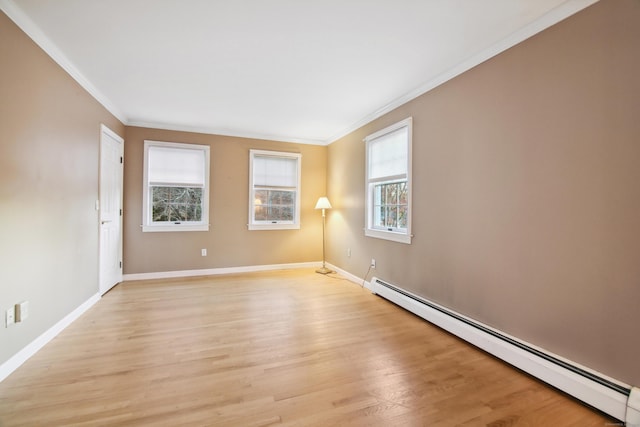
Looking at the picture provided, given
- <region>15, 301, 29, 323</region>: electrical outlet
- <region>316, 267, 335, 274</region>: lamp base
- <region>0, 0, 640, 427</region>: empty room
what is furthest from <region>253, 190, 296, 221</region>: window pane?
<region>15, 301, 29, 323</region>: electrical outlet

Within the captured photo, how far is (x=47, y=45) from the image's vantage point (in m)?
2.35

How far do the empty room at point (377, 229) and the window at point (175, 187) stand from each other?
70cm

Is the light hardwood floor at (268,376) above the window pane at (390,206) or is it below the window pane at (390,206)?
below

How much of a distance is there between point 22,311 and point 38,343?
1.27 feet

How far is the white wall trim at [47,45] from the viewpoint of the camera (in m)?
1.95

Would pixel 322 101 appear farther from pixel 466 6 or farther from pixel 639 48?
pixel 639 48

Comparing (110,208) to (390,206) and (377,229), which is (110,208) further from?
(390,206)

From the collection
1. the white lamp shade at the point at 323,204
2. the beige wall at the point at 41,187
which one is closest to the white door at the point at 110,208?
the beige wall at the point at 41,187

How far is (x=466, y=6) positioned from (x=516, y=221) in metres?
1.58

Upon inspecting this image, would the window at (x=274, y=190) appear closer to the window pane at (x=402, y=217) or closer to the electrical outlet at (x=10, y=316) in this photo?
the window pane at (x=402, y=217)

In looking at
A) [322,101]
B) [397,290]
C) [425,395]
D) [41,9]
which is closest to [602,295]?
[425,395]

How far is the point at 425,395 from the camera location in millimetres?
1791

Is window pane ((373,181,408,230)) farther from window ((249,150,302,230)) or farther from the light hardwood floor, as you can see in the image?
window ((249,150,302,230))

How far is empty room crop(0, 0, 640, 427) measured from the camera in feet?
5.50
